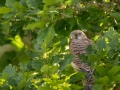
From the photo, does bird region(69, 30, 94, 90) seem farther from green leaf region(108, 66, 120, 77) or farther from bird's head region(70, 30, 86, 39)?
green leaf region(108, 66, 120, 77)

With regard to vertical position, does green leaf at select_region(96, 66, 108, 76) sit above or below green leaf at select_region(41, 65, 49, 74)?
below

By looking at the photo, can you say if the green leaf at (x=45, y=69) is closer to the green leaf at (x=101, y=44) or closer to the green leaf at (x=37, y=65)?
the green leaf at (x=37, y=65)

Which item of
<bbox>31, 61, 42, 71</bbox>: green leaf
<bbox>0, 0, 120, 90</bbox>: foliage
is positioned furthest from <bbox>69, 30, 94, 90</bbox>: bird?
<bbox>31, 61, 42, 71</bbox>: green leaf

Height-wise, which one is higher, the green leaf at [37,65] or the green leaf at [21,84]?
the green leaf at [37,65]

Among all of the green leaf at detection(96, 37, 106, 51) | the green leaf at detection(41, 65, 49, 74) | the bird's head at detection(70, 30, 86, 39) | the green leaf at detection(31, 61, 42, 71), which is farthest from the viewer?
the bird's head at detection(70, 30, 86, 39)

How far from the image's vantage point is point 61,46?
16.6 ft

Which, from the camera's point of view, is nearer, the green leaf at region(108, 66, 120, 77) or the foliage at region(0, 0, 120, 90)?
the foliage at region(0, 0, 120, 90)

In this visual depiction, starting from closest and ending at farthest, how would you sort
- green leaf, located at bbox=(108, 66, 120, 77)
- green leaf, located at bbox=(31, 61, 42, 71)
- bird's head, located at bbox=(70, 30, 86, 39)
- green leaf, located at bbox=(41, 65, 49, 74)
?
1. green leaf, located at bbox=(41, 65, 49, 74)
2. green leaf, located at bbox=(31, 61, 42, 71)
3. green leaf, located at bbox=(108, 66, 120, 77)
4. bird's head, located at bbox=(70, 30, 86, 39)

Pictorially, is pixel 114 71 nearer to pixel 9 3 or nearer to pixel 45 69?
pixel 45 69

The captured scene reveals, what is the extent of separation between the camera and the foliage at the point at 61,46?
12.9 feet

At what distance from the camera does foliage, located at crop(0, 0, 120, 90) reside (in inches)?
155

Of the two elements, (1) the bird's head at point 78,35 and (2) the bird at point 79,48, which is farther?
(1) the bird's head at point 78,35

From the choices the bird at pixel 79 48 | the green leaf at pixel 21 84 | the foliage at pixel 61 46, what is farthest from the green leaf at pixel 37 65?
the bird at pixel 79 48

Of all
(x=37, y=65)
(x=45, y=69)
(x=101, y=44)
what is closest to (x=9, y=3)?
(x=101, y=44)
